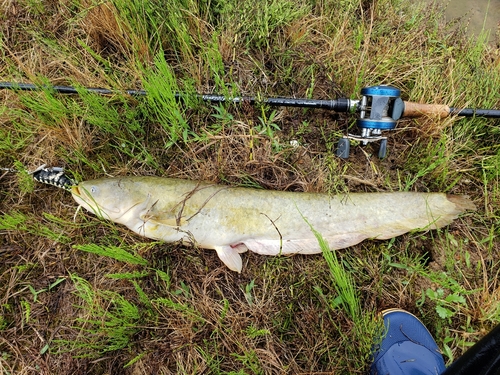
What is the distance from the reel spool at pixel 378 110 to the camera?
242 centimetres

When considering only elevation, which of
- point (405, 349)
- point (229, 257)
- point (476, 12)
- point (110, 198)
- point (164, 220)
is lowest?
point (405, 349)

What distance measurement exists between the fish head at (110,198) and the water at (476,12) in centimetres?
349

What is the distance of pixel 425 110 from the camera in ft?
8.74

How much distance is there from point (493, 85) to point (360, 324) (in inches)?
91.0

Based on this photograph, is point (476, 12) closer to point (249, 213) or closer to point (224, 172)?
point (224, 172)

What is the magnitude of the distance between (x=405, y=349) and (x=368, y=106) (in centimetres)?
174

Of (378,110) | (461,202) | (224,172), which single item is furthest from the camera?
(224,172)

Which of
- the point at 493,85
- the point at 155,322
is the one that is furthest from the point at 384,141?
the point at 155,322

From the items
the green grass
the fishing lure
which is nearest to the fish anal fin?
the green grass

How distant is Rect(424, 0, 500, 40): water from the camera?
3582mm

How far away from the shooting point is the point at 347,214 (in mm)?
2568

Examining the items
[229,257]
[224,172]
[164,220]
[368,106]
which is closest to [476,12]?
[368,106]

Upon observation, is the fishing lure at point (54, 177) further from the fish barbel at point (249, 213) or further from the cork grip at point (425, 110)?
the cork grip at point (425, 110)

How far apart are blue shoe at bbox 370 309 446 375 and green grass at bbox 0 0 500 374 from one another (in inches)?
4.8
